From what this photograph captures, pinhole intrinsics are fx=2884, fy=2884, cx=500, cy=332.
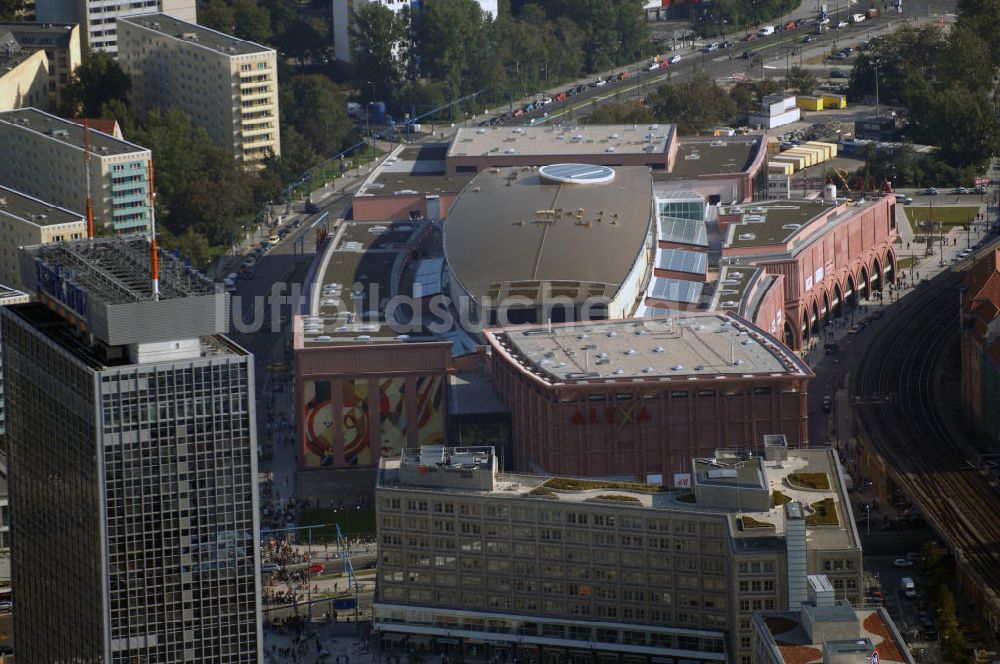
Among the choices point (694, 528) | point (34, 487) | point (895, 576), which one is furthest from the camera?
point (895, 576)

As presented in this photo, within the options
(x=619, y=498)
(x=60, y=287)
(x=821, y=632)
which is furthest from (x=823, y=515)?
(x=60, y=287)

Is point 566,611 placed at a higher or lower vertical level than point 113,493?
lower

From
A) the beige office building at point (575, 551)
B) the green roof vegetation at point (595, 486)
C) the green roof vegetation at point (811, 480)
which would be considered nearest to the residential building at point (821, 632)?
the beige office building at point (575, 551)

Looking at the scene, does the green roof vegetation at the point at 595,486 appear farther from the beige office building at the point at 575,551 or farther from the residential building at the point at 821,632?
the residential building at the point at 821,632

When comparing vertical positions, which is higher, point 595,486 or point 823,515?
point 595,486

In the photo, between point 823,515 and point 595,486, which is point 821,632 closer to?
point 823,515

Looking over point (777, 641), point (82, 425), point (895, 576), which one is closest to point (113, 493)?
point (82, 425)

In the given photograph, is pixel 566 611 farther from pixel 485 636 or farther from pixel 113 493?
pixel 113 493
